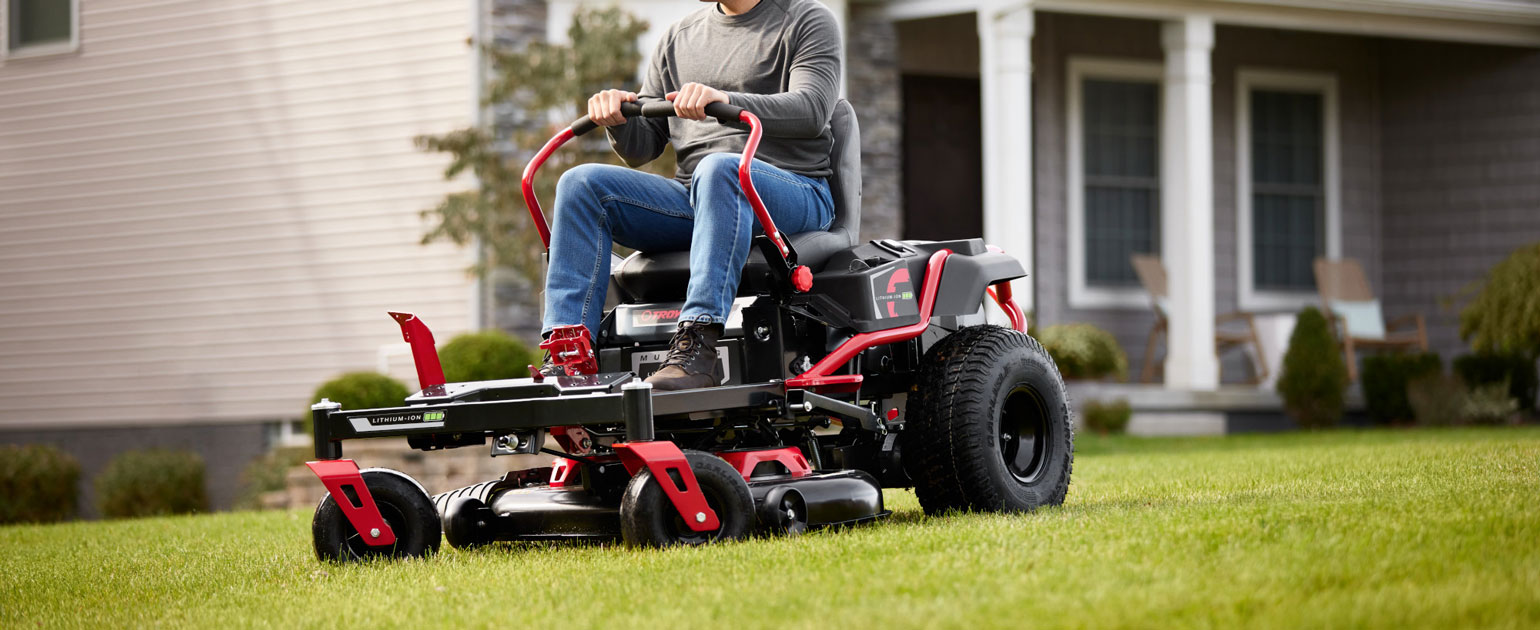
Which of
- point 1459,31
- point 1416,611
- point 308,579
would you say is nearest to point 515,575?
point 308,579

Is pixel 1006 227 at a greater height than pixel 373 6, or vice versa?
pixel 373 6

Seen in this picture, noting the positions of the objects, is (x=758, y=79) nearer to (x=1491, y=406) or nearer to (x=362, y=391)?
(x=362, y=391)

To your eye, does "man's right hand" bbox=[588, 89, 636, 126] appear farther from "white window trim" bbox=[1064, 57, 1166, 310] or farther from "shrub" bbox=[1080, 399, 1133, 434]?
"white window trim" bbox=[1064, 57, 1166, 310]

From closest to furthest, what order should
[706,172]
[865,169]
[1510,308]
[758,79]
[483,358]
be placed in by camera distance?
[706,172], [758,79], [483,358], [1510,308], [865,169]

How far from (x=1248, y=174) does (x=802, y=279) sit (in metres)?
10.6

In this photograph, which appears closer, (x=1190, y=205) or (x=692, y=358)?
(x=692, y=358)

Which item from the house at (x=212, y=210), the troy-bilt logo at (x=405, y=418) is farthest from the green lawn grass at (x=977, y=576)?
the house at (x=212, y=210)

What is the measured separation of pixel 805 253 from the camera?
14.0 feet

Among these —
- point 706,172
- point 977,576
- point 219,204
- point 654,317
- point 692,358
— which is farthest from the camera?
point 219,204

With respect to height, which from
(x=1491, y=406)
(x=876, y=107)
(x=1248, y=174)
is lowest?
(x=1491, y=406)

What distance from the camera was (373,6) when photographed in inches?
476

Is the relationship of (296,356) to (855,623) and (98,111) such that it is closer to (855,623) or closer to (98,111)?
(98,111)

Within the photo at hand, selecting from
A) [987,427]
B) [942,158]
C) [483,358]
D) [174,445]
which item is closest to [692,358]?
[987,427]

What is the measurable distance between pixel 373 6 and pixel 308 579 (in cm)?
908
